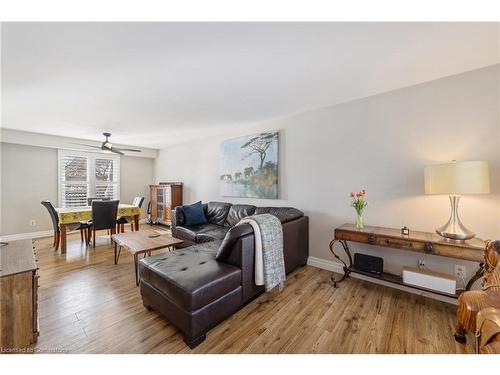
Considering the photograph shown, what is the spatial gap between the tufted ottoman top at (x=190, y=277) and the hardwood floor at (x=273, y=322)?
0.31 m

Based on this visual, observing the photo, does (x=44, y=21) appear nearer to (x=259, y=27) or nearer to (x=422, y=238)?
(x=259, y=27)

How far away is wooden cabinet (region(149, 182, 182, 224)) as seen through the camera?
5141mm

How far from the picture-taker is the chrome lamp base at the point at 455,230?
1.77m

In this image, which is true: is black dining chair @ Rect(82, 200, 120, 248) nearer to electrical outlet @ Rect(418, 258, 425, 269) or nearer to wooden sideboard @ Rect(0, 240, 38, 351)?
wooden sideboard @ Rect(0, 240, 38, 351)

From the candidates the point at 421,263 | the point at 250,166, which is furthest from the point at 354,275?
the point at 250,166

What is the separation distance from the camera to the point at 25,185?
4.30m

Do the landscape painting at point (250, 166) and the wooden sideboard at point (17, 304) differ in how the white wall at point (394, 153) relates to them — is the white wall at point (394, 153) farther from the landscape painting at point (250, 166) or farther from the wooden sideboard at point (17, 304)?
the wooden sideboard at point (17, 304)

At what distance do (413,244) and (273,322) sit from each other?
1500 millimetres

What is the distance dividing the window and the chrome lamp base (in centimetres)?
679

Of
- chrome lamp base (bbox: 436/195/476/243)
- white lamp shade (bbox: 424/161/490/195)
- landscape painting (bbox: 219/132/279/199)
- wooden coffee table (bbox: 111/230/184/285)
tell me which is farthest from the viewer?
landscape painting (bbox: 219/132/279/199)

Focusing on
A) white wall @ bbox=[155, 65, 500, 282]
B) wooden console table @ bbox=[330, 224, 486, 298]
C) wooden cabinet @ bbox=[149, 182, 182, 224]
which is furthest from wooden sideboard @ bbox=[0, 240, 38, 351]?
wooden cabinet @ bbox=[149, 182, 182, 224]

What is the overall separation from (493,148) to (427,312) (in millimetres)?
1642

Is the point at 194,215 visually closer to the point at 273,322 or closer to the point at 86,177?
the point at 273,322

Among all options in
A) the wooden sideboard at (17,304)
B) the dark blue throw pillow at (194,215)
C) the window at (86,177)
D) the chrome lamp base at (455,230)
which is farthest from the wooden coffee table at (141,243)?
the window at (86,177)
